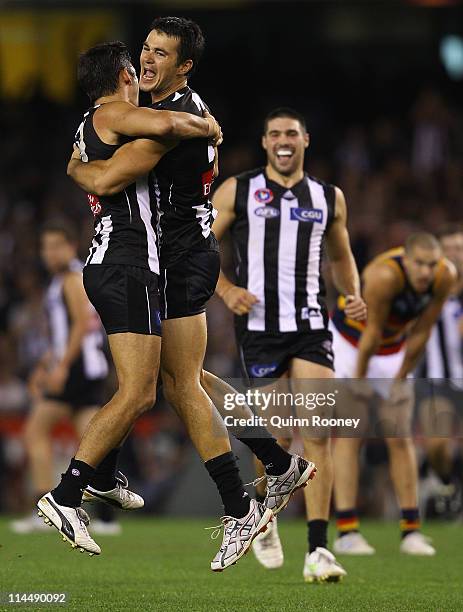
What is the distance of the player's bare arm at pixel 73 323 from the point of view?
34.3ft

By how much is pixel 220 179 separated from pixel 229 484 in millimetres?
10870

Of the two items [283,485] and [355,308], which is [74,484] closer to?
[283,485]

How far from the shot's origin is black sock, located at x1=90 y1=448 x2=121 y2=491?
19.9ft

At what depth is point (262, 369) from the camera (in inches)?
295

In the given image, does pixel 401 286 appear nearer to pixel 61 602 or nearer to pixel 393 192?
pixel 61 602

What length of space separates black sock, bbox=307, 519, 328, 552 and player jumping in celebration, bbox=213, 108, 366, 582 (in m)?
0.59

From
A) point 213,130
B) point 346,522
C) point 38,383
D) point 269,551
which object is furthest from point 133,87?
point 38,383

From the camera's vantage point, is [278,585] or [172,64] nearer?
[172,64]

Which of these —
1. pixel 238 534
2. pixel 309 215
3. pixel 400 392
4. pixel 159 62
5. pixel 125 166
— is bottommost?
pixel 400 392

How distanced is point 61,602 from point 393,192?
1134cm

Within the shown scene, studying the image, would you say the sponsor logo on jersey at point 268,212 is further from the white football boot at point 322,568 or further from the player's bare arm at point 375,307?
the white football boot at point 322,568

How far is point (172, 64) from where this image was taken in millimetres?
6043

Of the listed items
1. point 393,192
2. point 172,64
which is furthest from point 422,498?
point 172,64

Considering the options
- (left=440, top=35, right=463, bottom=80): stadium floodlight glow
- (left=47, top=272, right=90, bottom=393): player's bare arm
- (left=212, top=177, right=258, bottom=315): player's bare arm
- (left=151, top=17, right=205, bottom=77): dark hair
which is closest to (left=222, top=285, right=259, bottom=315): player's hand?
(left=212, top=177, right=258, bottom=315): player's bare arm
